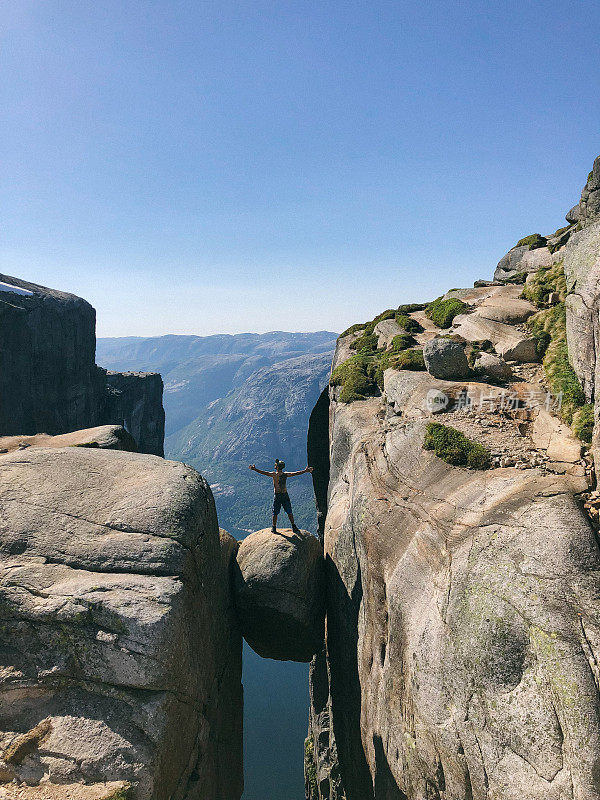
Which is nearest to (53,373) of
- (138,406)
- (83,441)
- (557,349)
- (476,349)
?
(138,406)

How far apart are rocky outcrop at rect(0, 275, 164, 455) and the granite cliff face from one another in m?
60.3

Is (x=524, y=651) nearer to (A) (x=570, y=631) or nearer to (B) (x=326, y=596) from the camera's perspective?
(A) (x=570, y=631)

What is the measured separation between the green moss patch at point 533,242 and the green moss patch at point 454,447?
36.0 meters

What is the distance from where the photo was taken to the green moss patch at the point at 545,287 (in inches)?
1024

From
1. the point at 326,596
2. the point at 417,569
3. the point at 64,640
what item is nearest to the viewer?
the point at 64,640

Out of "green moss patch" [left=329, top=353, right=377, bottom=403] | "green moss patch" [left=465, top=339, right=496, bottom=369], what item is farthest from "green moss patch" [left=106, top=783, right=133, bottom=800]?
"green moss patch" [left=329, top=353, right=377, bottom=403]

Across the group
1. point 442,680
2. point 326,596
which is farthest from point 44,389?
point 442,680

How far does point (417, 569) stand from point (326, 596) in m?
11.2

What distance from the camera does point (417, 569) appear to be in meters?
14.9

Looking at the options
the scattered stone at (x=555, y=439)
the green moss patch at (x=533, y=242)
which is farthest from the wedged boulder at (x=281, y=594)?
the green moss patch at (x=533, y=242)

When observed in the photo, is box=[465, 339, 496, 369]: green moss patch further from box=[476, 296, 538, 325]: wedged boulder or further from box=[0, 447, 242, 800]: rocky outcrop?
box=[0, 447, 242, 800]: rocky outcrop

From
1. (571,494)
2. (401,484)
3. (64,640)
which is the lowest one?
(64,640)

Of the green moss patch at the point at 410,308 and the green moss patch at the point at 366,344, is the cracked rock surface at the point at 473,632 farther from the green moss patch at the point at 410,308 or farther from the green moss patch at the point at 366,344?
the green moss patch at the point at 410,308

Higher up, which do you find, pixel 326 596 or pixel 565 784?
pixel 565 784
